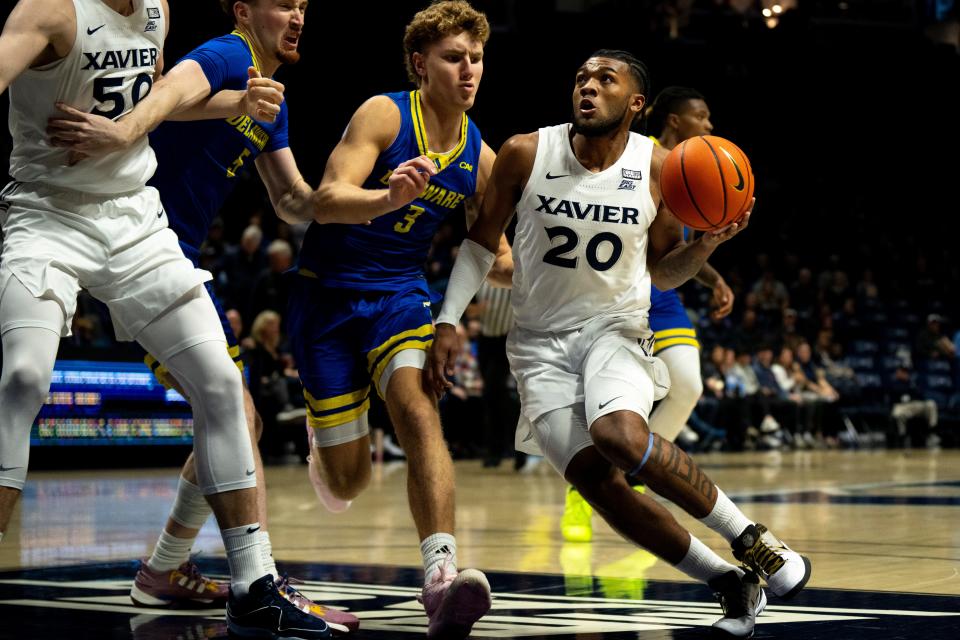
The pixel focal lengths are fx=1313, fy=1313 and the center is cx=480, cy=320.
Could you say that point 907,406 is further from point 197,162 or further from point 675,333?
point 197,162

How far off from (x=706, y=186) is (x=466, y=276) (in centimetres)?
81

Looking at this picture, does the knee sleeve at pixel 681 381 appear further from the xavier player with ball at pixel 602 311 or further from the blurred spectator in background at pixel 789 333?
the blurred spectator in background at pixel 789 333

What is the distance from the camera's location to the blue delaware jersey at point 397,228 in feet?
14.3

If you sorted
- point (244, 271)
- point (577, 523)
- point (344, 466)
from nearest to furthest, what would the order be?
point (344, 466)
point (577, 523)
point (244, 271)

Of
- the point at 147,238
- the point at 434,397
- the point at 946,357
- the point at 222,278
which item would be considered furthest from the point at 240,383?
the point at 946,357

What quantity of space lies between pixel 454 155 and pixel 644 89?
667 millimetres

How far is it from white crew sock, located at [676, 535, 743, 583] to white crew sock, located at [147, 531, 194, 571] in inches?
65.1

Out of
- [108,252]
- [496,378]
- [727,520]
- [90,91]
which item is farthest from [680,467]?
[496,378]

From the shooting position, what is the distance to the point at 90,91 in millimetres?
3379

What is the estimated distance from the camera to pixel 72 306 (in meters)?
3.37

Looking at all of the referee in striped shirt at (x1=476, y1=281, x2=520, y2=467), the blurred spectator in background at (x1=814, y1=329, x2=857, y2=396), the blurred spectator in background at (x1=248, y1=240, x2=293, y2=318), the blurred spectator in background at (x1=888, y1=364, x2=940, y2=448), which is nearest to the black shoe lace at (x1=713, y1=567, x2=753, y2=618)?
the referee in striped shirt at (x1=476, y1=281, x2=520, y2=467)

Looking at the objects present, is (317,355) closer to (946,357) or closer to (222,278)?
(222,278)

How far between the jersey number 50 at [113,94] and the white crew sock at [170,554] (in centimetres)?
155

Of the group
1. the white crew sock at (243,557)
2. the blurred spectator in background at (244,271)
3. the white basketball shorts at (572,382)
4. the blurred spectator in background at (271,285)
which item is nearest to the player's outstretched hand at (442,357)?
the white basketball shorts at (572,382)
